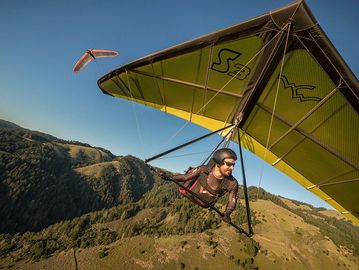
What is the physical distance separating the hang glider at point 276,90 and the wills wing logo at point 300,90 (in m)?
0.02

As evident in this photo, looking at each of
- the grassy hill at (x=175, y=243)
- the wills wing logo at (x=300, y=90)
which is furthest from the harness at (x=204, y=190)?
the grassy hill at (x=175, y=243)

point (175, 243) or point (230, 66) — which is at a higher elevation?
point (230, 66)

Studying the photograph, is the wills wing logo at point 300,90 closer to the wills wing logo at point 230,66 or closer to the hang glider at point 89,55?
the wills wing logo at point 230,66

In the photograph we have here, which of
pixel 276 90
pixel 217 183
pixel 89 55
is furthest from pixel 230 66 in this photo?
pixel 89 55

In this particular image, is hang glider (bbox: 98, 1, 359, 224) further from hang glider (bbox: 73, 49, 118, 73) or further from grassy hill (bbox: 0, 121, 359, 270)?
grassy hill (bbox: 0, 121, 359, 270)

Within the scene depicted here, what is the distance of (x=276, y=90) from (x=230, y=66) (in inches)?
59.4

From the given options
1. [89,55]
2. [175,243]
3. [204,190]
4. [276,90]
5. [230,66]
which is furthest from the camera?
[175,243]

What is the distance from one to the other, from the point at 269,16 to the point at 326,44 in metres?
1.17

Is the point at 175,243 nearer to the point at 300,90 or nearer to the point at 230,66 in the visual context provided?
the point at 300,90

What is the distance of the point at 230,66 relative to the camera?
5.92m

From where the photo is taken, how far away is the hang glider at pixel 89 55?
7989 mm

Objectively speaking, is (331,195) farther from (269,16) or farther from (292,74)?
(269,16)

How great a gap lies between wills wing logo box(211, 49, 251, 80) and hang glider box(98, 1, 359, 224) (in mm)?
27

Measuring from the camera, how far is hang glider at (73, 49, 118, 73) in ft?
26.2
